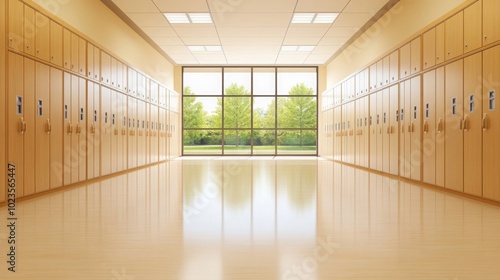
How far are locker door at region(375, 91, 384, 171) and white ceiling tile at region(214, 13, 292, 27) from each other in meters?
3.06

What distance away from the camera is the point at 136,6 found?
9922 millimetres

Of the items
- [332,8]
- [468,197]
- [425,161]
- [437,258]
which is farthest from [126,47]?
[437,258]

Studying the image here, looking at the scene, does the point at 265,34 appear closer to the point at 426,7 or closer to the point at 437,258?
the point at 426,7

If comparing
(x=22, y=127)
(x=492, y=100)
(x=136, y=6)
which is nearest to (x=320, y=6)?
(x=136, y=6)

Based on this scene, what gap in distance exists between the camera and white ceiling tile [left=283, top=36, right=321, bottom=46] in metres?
13.3

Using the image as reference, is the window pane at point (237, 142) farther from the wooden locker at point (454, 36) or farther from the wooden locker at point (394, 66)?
the wooden locker at point (454, 36)

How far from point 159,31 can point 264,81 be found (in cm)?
755

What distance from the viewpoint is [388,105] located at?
31.0 feet

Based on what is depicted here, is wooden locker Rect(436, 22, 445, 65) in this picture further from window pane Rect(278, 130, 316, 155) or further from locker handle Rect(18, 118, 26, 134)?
window pane Rect(278, 130, 316, 155)

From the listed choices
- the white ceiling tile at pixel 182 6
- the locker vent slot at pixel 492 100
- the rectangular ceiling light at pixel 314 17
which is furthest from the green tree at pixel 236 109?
the locker vent slot at pixel 492 100

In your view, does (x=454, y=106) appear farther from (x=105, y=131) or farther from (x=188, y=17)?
(x=188, y=17)

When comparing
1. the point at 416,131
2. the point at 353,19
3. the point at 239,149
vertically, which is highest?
the point at 353,19

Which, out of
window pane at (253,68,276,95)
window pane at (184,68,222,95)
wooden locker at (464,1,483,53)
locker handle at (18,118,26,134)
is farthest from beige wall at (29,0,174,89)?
wooden locker at (464,1,483,53)

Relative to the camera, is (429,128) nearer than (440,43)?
No
